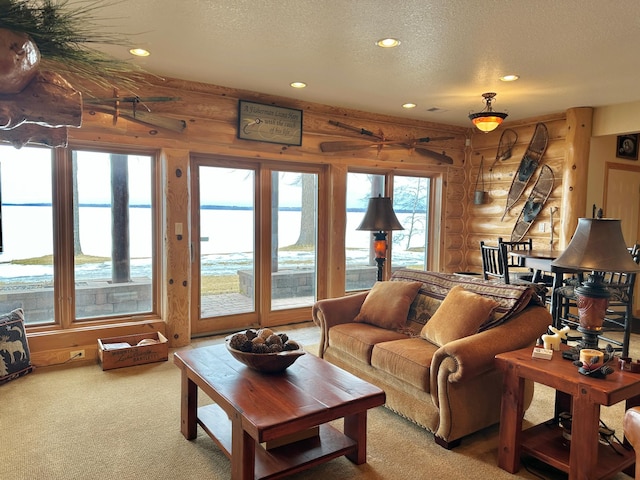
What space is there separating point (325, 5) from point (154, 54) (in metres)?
1.67

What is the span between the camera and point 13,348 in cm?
353

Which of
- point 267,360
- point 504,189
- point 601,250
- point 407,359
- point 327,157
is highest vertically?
point 327,157

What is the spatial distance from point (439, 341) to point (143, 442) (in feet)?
6.30

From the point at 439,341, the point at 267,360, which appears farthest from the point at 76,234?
the point at 439,341

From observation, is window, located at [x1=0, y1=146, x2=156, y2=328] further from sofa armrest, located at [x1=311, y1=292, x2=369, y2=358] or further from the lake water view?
sofa armrest, located at [x1=311, y1=292, x2=369, y2=358]

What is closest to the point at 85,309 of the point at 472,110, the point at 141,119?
the point at 141,119

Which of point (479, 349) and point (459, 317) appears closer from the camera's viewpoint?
point (479, 349)

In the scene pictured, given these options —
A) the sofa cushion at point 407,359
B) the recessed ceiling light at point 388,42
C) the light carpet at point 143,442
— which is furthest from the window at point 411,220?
the sofa cushion at point 407,359

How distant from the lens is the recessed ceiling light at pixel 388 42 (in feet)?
10.6

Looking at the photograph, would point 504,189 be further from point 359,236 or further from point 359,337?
point 359,337

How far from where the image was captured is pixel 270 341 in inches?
96.9

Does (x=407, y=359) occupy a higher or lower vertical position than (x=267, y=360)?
lower

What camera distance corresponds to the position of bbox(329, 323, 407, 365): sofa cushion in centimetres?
313

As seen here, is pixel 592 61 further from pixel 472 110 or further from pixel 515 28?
pixel 472 110
